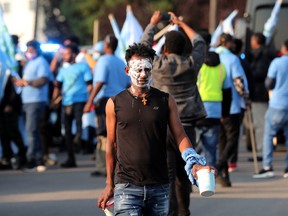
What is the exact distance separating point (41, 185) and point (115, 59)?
2.07 meters

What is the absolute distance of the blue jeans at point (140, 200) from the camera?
25.3ft

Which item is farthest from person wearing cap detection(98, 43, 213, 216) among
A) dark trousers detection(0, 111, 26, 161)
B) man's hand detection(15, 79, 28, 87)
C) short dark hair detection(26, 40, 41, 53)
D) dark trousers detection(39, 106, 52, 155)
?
dark trousers detection(39, 106, 52, 155)

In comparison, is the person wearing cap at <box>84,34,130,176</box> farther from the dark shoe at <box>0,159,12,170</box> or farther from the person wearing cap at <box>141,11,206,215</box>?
the person wearing cap at <box>141,11,206,215</box>

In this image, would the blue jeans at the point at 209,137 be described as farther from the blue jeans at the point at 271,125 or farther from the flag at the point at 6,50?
the flag at the point at 6,50

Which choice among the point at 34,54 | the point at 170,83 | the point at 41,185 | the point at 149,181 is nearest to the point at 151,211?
the point at 149,181

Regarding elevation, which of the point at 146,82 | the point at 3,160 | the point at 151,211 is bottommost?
the point at 3,160

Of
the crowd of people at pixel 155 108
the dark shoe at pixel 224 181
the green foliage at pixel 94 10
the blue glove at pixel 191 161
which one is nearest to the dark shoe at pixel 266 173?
the crowd of people at pixel 155 108

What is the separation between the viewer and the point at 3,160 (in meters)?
17.3

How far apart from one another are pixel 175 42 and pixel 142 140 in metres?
3.05

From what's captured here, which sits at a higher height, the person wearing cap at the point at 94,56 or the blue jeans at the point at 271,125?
the person wearing cap at the point at 94,56

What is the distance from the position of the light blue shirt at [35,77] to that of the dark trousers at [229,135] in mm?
3059

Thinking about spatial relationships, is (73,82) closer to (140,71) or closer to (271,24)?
(271,24)

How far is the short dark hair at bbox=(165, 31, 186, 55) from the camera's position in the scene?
10680 millimetres

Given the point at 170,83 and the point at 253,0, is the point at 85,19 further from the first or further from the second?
the point at 170,83
